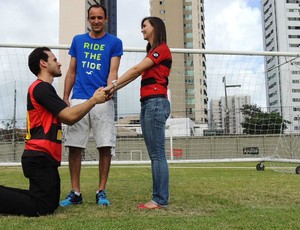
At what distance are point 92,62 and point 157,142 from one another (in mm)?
1034

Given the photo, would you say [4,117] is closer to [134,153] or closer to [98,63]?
[134,153]

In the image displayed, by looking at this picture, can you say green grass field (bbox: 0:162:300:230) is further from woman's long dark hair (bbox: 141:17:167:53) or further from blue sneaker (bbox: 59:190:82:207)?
woman's long dark hair (bbox: 141:17:167:53)

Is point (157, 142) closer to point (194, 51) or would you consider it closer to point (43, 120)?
point (43, 120)

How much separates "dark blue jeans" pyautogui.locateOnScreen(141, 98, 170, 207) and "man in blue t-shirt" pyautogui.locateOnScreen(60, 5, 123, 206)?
1.54 feet

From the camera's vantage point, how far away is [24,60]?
25.6ft

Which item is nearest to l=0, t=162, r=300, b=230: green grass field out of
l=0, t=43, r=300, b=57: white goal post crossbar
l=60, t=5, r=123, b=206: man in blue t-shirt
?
l=60, t=5, r=123, b=206: man in blue t-shirt

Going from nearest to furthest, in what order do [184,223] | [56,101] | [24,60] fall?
[184,223] < [56,101] < [24,60]

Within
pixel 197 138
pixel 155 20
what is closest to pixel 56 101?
pixel 155 20

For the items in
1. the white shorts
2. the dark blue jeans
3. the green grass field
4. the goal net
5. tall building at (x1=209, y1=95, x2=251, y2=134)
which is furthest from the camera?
tall building at (x1=209, y1=95, x2=251, y2=134)

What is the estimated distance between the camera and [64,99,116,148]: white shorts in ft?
10.6

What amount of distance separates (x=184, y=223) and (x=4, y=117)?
732 centimetres

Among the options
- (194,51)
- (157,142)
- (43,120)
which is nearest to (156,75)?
(157,142)

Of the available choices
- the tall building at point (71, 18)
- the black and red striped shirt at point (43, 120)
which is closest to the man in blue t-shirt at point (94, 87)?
the black and red striped shirt at point (43, 120)

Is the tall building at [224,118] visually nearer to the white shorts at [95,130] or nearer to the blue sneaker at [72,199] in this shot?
the white shorts at [95,130]
